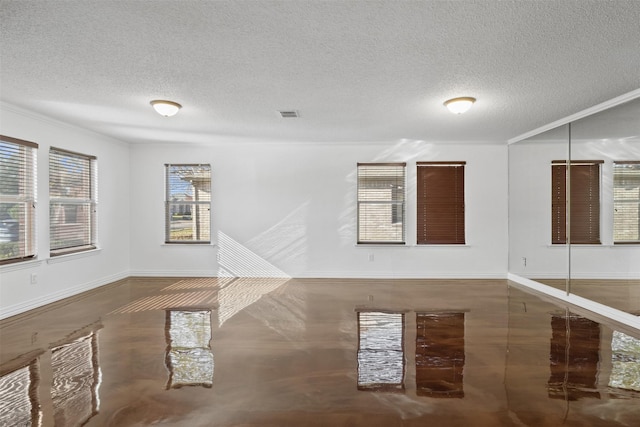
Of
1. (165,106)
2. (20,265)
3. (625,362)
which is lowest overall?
(625,362)

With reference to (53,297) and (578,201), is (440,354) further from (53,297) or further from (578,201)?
(53,297)

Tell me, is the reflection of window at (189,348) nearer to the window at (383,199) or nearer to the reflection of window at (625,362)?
the reflection of window at (625,362)

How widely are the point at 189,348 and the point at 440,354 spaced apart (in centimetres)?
227

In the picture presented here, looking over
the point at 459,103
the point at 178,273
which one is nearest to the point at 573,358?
the point at 459,103

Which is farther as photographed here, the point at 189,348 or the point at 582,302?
the point at 582,302

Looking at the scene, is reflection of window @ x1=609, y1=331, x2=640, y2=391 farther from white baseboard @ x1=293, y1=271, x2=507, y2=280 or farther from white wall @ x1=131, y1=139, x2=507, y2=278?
white wall @ x1=131, y1=139, x2=507, y2=278

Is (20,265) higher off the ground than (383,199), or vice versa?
(383,199)

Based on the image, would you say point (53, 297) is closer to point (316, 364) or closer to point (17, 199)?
point (17, 199)

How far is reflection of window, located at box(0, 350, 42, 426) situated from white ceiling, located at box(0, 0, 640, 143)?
2500mm

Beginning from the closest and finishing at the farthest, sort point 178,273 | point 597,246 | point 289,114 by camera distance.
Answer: point 289,114 < point 597,246 < point 178,273

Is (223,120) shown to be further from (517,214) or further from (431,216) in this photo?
(517,214)

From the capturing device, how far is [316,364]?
2.83 m

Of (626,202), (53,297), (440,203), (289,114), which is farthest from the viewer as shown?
(440,203)

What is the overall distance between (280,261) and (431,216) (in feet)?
9.53
